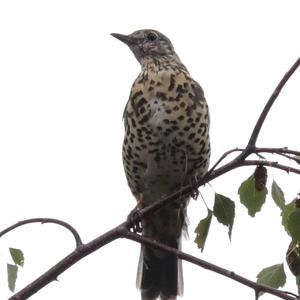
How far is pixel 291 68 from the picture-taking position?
3.50 metres

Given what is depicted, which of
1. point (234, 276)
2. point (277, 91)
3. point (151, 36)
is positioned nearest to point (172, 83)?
point (151, 36)

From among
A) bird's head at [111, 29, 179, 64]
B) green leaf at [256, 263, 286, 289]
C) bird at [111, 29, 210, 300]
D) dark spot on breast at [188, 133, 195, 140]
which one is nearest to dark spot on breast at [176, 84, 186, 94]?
bird at [111, 29, 210, 300]

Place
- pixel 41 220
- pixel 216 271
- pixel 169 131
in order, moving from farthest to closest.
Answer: pixel 169 131 < pixel 41 220 < pixel 216 271

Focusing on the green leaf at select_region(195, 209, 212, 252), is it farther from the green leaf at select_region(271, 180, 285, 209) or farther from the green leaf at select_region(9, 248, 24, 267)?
the green leaf at select_region(9, 248, 24, 267)

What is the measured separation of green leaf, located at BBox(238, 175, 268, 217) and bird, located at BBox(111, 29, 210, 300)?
2028mm

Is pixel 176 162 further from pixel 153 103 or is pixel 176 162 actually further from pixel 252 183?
pixel 252 183

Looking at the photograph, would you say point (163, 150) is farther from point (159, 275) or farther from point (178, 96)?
point (159, 275)

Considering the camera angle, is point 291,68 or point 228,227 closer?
point 291,68

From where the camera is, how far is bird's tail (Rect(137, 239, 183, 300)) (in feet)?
21.5

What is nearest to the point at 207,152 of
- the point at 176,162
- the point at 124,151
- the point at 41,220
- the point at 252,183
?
the point at 176,162

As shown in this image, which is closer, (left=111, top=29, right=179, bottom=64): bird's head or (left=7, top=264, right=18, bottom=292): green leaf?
(left=7, top=264, right=18, bottom=292): green leaf

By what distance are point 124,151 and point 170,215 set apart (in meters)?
0.74

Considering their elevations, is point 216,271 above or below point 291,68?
below

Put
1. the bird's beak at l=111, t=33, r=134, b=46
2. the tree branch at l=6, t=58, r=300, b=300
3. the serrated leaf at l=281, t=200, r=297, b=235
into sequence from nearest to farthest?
1. the tree branch at l=6, t=58, r=300, b=300
2. the serrated leaf at l=281, t=200, r=297, b=235
3. the bird's beak at l=111, t=33, r=134, b=46
